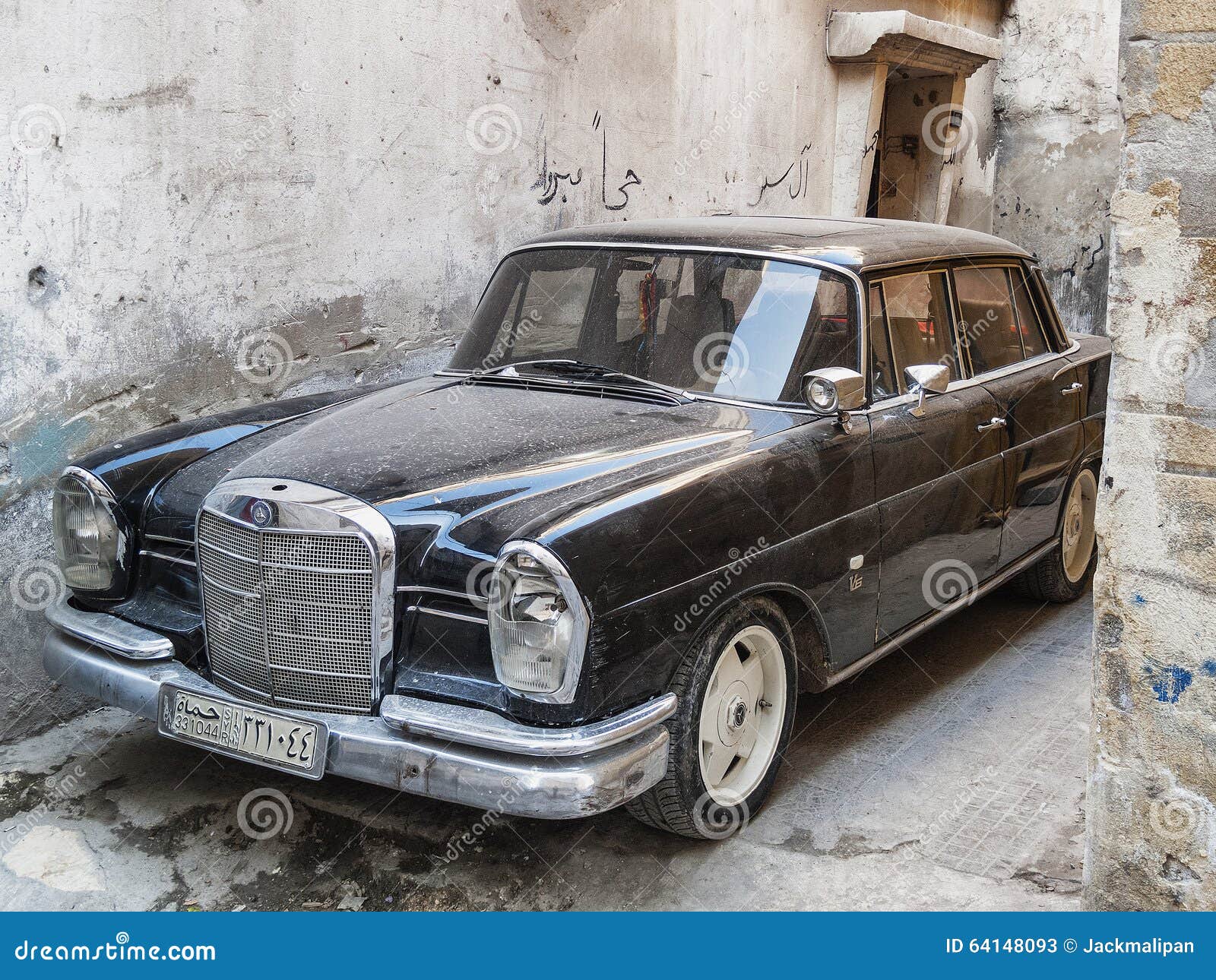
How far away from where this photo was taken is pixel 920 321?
4363mm

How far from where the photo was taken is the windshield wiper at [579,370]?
3887 mm

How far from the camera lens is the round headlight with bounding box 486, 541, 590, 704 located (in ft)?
9.27

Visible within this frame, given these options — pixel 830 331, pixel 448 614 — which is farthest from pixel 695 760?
pixel 830 331

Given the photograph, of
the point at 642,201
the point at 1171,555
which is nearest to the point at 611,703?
the point at 1171,555

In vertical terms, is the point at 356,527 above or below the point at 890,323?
below

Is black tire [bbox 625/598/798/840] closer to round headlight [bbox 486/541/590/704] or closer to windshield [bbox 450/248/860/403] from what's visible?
round headlight [bbox 486/541/590/704]

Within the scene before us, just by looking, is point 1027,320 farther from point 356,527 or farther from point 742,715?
point 356,527

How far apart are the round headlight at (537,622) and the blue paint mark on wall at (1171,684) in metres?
1.27

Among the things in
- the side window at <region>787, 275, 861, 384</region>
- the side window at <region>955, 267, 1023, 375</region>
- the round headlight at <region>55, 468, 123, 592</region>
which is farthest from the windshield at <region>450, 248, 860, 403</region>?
the round headlight at <region>55, 468, 123, 592</region>

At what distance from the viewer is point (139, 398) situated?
15.9ft

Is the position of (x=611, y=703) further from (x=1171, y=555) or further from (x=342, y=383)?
(x=342, y=383)

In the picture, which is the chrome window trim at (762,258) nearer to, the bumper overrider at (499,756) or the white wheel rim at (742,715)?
the white wheel rim at (742,715)

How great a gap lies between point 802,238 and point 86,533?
2554mm

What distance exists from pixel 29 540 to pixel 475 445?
2.07m
